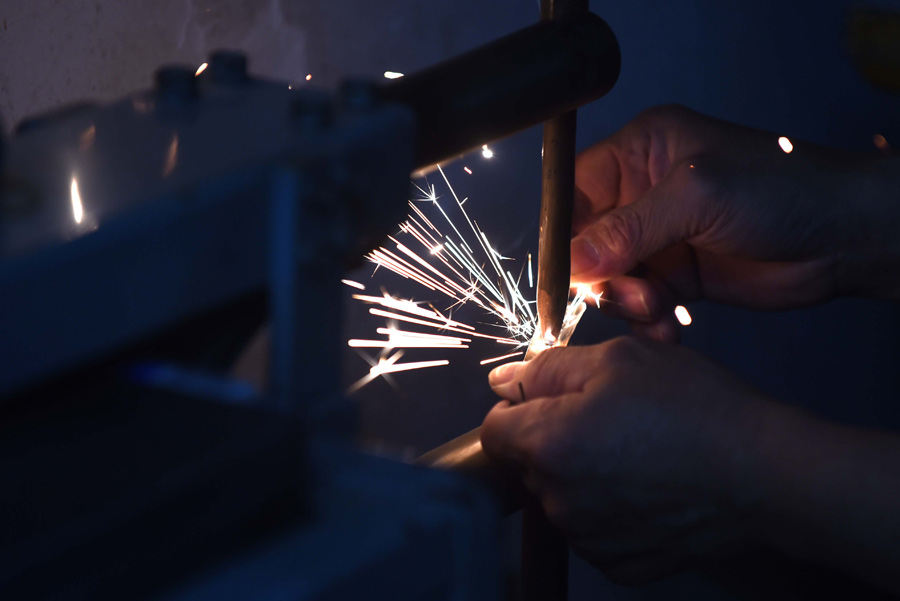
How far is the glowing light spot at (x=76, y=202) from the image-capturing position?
378mm

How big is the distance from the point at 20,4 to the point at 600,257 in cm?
172

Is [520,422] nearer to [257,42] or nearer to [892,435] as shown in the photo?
[892,435]

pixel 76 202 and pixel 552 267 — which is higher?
pixel 76 202

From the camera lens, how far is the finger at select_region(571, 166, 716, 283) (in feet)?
3.75

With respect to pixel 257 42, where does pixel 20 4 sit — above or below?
above

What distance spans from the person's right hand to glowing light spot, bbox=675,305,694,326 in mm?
41

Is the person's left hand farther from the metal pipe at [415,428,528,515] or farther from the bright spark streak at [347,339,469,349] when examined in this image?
the bright spark streak at [347,339,469,349]

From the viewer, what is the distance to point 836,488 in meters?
0.86

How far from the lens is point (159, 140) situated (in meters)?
0.46

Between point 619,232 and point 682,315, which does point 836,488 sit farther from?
point 682,315

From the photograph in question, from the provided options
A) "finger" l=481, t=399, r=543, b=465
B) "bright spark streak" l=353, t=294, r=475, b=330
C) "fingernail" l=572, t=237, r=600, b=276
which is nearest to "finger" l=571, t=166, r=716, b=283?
"fingernail" l=572, t=237, r=600, b=276

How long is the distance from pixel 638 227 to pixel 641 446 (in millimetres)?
359

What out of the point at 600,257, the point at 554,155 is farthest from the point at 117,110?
the point at 600,257

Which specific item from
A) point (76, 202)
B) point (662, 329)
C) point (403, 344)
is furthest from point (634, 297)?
point (76, 202)
